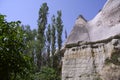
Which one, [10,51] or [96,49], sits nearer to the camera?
[10,51]

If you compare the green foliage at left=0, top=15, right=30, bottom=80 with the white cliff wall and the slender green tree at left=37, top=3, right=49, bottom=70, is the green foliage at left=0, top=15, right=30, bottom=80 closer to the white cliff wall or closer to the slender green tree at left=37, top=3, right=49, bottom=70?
the white cliff wall

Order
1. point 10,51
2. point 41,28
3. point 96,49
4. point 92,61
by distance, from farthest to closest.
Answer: point 41,28 < point 96,49 < point 92,61 < point 10,51

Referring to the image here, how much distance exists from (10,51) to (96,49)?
855 centimetres

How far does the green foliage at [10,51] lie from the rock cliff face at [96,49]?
749cm

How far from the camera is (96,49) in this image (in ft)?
42.7

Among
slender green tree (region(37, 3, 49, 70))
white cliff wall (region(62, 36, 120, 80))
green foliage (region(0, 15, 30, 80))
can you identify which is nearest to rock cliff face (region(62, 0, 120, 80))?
white cliff wall (region(62, 36, 120, 80))

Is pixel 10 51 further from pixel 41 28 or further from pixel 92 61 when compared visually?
pixel 41 28

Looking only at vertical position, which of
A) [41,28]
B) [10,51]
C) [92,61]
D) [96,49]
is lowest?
[92,61]

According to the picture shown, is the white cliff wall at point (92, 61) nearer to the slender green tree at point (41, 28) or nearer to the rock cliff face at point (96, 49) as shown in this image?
the rock cliff face at point (96, 49)

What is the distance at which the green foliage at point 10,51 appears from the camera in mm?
4957

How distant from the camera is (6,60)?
4988mm

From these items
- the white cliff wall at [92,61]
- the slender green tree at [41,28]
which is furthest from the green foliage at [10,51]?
the slender green tree at [41,28]

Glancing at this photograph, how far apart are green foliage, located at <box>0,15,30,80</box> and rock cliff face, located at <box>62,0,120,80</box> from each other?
24.6 feet

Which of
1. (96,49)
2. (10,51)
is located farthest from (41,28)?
(10,51)
